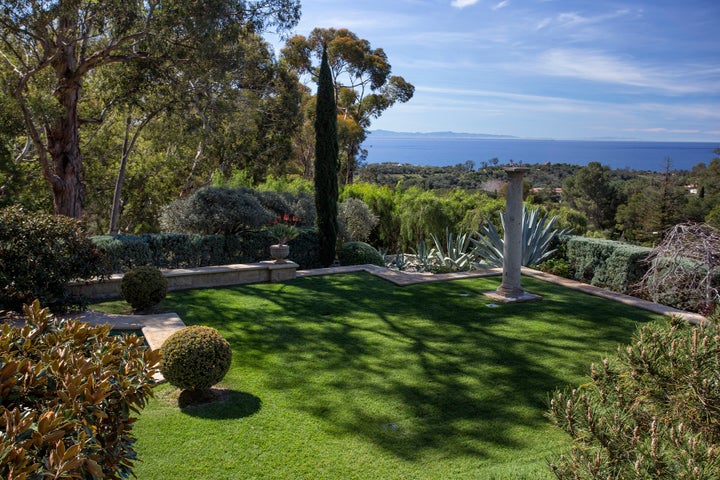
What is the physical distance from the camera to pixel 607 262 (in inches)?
376

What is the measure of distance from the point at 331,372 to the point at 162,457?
2.16m

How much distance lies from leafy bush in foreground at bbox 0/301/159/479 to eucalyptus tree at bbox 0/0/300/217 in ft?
32.7

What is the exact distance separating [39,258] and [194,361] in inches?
148

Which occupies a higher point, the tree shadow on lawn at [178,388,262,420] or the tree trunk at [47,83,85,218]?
the tree trunk at [47,83,85,218]

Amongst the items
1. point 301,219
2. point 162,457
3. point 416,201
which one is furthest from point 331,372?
point 416,201

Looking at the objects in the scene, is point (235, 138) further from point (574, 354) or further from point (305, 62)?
point (574, 354)

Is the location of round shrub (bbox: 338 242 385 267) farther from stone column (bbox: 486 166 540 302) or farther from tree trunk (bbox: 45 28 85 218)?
tree trunk (bbox: 45 28 85 218)

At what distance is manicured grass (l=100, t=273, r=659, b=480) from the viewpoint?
4.01 m

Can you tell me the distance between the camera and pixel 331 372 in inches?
227

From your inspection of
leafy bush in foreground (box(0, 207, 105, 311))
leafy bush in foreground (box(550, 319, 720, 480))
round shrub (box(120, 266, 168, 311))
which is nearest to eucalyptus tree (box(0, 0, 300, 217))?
leafy bush in foreground (box(0, 207, 105, 311))

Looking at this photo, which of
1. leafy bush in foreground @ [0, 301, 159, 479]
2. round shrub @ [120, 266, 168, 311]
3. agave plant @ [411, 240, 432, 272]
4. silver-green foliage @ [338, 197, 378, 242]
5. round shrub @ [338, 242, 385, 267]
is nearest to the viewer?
leafy bush in foreground @ [0, 301, 159, 479]

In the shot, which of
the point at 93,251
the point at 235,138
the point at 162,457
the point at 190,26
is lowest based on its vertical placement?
the point at 162,457

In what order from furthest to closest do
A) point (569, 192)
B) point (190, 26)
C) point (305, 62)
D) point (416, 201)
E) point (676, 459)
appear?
point (569, 192), point (305, 62), point (416, 201), point (190, 26), point (676, 459)

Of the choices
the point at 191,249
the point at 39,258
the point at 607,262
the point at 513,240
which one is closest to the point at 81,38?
the point at 191,249
